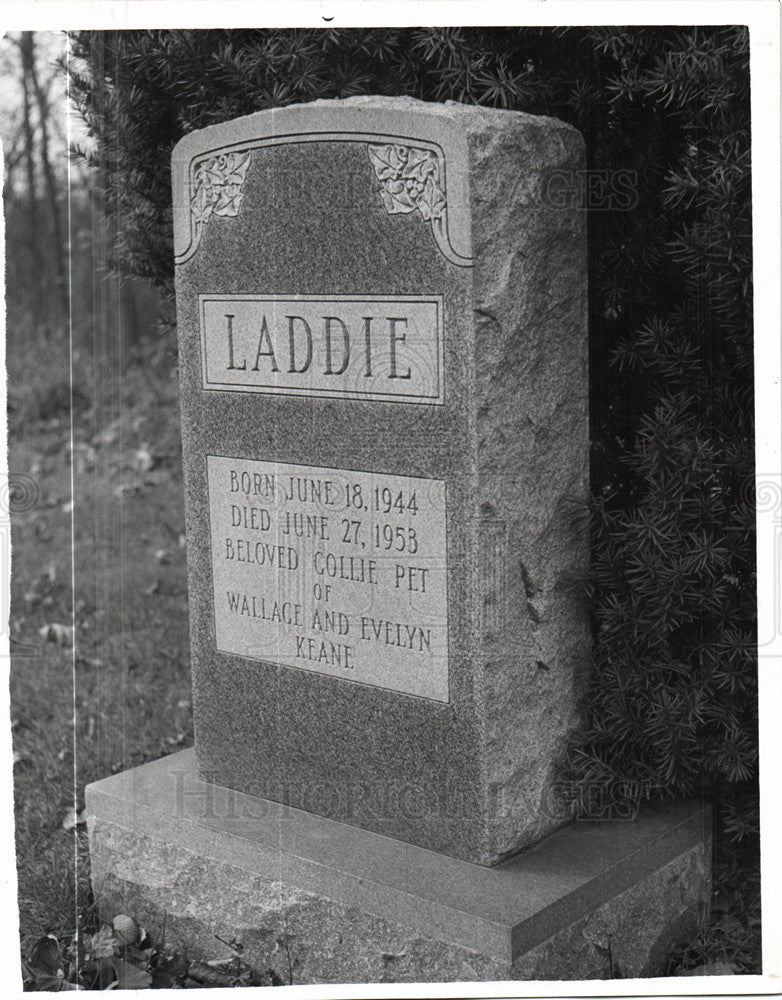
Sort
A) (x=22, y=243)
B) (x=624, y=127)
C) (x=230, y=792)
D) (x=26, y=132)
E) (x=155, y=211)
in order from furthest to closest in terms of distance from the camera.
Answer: (x=22, y=243) < (x=26, y=132) < (x=155, y=211) < (x=230, y=792) < (x=624, y=127)

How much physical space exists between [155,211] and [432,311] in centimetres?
150

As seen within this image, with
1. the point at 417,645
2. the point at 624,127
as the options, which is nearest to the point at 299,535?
the point at 417,645

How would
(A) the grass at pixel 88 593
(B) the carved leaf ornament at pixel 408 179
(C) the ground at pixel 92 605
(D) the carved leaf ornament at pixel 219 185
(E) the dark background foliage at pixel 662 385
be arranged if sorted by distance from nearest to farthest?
(B) the carved leaf ornament at pixel 408 179 → (E) the dark background foliage at pixel 662 385 → (D) the carved leaf ornament at pixel 219 185 → (C) the ground at pixel 92 605 → (A) the grass at pixel 88 593

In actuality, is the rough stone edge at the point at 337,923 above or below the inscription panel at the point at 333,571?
below

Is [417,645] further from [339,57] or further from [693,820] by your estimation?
[339,57]

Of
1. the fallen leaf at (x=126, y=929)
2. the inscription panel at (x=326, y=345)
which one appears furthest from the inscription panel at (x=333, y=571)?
the fallen leaf at (x=126, y=929)

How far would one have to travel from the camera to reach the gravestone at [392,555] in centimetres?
263

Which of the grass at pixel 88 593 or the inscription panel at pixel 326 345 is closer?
the inscription panel at pixel 326 345

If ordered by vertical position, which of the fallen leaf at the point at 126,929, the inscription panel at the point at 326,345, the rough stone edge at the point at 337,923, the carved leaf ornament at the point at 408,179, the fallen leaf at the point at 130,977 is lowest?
the fallen leaf at the point at 130,977

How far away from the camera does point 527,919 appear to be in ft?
8.37

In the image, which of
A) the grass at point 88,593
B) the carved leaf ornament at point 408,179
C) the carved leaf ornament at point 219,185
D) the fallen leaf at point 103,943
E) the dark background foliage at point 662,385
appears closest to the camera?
the carved leaf ornament at point 408,179

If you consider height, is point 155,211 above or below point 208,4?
below

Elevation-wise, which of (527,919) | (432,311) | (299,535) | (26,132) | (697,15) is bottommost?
(527,919)

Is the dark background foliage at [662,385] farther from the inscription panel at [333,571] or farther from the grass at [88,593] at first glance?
the grass at [88,593]
